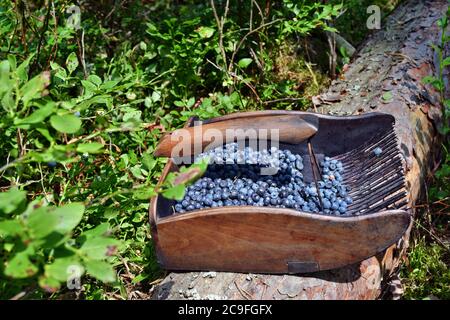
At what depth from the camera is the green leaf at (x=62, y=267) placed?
4.50ft

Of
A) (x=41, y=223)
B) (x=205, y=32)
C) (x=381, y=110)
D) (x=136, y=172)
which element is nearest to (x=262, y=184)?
(x=136, y=172)

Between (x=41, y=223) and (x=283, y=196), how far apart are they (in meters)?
0.99

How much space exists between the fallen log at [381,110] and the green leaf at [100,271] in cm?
52

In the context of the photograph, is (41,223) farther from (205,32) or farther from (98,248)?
(205,32)

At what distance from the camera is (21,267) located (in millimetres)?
1371

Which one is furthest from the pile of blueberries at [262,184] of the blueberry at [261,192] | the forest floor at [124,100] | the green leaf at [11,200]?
the green leaf at [11,200]

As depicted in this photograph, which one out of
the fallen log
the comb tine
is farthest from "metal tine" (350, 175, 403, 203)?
the fallen log

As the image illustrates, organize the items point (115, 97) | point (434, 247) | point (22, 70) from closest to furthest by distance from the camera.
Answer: point (22, 70)
point (434, 247)
point (115, 97)

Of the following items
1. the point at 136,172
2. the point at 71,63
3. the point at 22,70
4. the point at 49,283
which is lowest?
the point at 136,172

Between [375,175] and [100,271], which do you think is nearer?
[100,271]

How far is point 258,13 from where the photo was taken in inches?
128

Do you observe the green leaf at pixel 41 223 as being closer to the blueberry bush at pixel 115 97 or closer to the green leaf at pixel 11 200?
the blueberry bush at pixel 115 97

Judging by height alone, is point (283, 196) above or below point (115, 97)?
below

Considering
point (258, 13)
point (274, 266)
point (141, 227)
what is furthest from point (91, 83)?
point (258, 13)
